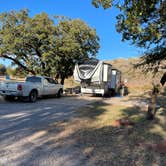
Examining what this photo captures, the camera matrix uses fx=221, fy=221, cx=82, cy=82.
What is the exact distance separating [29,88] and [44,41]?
24.7ft

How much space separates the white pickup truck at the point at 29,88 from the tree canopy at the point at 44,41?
14.1 ft

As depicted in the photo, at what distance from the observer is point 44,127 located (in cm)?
748

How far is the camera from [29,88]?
14.0 m

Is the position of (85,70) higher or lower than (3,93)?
higher

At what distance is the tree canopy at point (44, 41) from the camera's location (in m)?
20.0

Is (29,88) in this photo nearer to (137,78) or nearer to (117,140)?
(117,140)

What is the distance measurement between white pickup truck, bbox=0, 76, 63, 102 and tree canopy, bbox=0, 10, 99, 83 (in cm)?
431

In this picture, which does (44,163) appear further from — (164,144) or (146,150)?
(164,144)

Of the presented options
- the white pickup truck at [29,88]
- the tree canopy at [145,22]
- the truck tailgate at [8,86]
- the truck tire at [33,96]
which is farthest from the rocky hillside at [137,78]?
the truck tailgate at [8,86]

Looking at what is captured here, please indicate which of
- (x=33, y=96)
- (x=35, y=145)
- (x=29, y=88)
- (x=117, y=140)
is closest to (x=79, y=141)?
(x=117, y=140)

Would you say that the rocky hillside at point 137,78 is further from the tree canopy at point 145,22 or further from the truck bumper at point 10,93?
the truck bumper at point 10,93

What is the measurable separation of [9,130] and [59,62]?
14.3 metres

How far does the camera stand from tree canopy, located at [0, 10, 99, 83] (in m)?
20.0

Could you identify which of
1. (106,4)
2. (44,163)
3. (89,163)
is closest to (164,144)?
(89,163)
